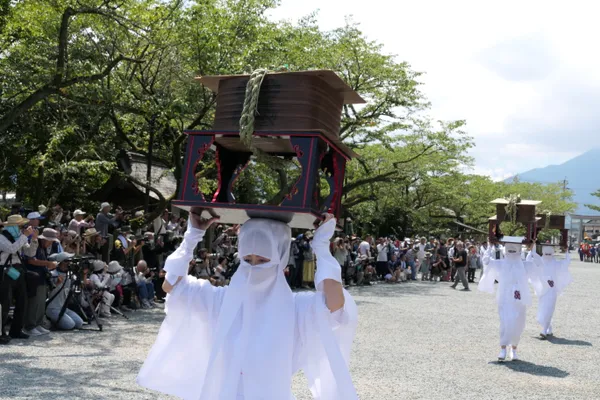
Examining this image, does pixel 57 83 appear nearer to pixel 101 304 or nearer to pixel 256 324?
pixel 101 304

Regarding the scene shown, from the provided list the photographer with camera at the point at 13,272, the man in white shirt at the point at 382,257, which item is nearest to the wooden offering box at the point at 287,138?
the photographer with camera at the point at 13,272

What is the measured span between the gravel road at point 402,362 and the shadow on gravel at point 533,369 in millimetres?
15

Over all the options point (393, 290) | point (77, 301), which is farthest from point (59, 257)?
point (393, 290)

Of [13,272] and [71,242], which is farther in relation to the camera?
[71,242]

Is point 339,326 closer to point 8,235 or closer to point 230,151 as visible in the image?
point 230,151

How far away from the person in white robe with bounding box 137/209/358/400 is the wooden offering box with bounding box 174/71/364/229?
17 cm

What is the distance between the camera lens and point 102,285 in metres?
12.6

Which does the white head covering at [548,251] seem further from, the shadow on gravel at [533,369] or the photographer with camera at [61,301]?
the photographer with camera at [61,301]

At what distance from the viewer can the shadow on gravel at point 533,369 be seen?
9.76 m

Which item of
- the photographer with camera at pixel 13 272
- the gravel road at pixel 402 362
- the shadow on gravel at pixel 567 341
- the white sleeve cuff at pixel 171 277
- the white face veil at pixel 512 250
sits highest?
the white face veil at pixel 512 250

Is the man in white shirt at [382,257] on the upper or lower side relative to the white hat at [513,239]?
lower

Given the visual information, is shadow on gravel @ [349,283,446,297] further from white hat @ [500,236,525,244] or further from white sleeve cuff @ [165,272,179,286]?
white sleeve cuff @ [165,272,179,286]

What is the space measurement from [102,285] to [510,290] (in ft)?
23.1

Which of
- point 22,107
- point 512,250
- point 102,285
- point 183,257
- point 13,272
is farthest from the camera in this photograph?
point 102,285
